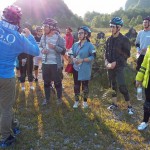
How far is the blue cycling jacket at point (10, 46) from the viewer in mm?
4637

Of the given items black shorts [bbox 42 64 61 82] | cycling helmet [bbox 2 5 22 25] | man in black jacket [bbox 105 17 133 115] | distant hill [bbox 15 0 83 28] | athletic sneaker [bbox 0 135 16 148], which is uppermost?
distant hill [bbox 15 0 83 28]

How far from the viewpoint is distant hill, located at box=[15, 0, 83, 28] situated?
169ft

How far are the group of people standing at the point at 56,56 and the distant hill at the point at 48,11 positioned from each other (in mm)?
44275

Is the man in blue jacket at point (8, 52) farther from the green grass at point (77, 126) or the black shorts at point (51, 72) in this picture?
the black shorts at point (51, 72)

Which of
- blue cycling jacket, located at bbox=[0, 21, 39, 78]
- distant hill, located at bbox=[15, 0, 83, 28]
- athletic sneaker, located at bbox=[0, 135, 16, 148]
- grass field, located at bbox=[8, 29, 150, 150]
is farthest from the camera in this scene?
distant hill, located at bbox=[15, 0, 83, 28]

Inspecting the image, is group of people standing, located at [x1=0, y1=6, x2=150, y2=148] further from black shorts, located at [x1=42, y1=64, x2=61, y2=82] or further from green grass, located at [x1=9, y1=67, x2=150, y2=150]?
green grass, located at [x1=9, y1=67, x2=150, y2=150]

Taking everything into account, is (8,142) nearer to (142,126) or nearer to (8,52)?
(8,52)

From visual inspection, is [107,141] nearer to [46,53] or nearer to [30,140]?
[30,140]

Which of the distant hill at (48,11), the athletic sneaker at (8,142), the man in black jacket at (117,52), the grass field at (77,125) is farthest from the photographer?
the distant hill at (48,11)

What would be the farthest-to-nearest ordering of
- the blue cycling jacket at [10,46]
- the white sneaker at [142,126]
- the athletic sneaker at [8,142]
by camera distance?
the white sneaker at [142,126] → the athletic sneaker at [8,142] → the blue cycling jacket at [10,46]

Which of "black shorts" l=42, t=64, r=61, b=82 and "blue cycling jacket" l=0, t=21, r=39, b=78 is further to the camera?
"black shorts" l=42, t=64, r=61, b=82

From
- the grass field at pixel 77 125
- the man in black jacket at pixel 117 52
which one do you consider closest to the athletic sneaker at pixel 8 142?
the grass field at pixel 77 125

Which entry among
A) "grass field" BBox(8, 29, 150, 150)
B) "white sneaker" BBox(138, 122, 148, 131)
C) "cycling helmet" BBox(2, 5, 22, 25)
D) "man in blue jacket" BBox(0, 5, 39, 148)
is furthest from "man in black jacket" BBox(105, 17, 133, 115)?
"cycling helmet" BBox(2, 5, 22, 25)

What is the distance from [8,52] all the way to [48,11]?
53933 millimetres
